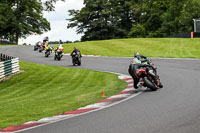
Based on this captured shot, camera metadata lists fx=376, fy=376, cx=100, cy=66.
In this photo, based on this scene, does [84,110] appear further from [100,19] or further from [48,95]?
[100,19]

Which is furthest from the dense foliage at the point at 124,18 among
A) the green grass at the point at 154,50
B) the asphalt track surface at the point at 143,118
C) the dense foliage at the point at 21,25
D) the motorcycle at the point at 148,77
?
the asphalt track surface at the point at 143,118

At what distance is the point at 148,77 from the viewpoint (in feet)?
40.8

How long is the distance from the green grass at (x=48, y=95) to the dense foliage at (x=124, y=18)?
64.9 m

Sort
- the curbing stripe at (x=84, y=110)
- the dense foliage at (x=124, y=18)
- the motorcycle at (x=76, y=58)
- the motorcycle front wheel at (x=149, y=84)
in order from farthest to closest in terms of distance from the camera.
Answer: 1. the dense foliage at (x=124, y=18)
2. the motorcycle at (x=76, y=58)
3. the motorcycle front wheel at (x=149, y=84)
4. the curbing stripe at (x=84, y=110)

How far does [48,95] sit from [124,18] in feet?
270

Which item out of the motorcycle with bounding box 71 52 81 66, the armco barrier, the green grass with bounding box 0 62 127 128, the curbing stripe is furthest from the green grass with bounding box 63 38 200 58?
the curbing stripe

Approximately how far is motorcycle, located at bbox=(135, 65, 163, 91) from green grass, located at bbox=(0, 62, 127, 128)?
1146 millimetres

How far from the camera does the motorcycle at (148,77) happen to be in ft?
40.0

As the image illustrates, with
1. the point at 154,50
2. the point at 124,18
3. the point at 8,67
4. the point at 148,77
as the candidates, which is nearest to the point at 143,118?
the point at 148,77

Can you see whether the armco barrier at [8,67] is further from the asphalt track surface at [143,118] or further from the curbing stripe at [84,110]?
the asphalt track surface at [143,118]

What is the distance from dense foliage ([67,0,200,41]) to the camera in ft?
271

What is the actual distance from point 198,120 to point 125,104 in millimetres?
2830

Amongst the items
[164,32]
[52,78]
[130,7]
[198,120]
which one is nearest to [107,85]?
[52,78]

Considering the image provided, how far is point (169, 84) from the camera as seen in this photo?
→ 46.3ft
